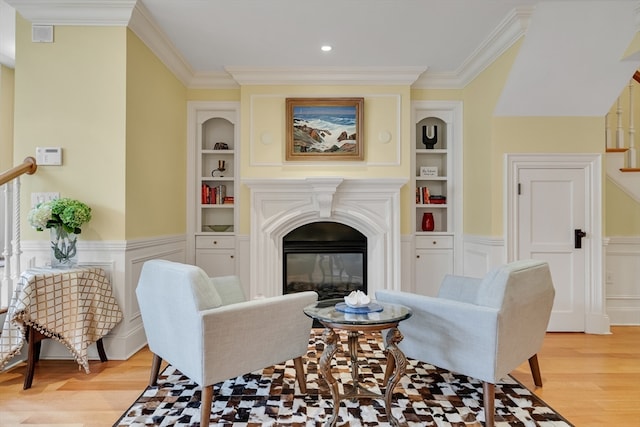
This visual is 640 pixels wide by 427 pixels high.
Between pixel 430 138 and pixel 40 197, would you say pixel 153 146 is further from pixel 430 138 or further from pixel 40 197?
pixel 430 138

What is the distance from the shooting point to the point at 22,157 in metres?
3.13

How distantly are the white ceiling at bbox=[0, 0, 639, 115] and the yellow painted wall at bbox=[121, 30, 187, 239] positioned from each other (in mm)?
217

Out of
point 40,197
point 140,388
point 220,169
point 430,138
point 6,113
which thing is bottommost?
point 140,388

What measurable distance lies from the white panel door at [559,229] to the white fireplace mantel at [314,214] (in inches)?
50.7

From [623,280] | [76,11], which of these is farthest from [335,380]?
[623,280]

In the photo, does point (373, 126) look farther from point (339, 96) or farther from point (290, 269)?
point (290, 269)

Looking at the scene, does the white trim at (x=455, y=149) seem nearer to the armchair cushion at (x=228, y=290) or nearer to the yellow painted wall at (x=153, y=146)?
the armchair cushion at (x=228, y=290)

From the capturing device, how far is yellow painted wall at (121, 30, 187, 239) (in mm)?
3279

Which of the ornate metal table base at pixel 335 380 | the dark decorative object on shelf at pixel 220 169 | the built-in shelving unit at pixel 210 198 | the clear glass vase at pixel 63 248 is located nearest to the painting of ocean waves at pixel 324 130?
the built-in shelving unit at pixel 210 198

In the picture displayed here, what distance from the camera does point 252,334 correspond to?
2.19m

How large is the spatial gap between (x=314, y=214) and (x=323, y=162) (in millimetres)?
615

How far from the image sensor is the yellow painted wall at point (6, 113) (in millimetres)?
4223

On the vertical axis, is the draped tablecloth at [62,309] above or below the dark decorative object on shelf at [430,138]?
below

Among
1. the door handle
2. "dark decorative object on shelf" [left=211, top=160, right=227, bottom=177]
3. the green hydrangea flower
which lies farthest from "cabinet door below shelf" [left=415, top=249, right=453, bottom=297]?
the green hydrangea flower
